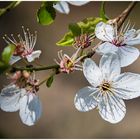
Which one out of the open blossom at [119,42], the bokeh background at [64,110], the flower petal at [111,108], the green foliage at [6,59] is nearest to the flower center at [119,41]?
the open blossom at [119,42]

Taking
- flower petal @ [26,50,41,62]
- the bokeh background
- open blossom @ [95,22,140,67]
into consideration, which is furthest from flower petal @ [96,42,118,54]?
the bokeh background

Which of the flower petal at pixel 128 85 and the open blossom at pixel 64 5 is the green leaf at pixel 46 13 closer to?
the open blossom at pixel 64 5

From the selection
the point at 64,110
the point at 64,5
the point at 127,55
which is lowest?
the point at 64,110

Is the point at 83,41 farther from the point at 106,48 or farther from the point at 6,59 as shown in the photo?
the point at 6,59

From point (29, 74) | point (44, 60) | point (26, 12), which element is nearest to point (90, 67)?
point (29, 74)

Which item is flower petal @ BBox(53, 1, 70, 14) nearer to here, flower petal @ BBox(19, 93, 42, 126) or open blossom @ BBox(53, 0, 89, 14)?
open blossom @ BBox(53, 0, 89, 14)

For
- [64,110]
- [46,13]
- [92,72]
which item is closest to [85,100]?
[92,72]
